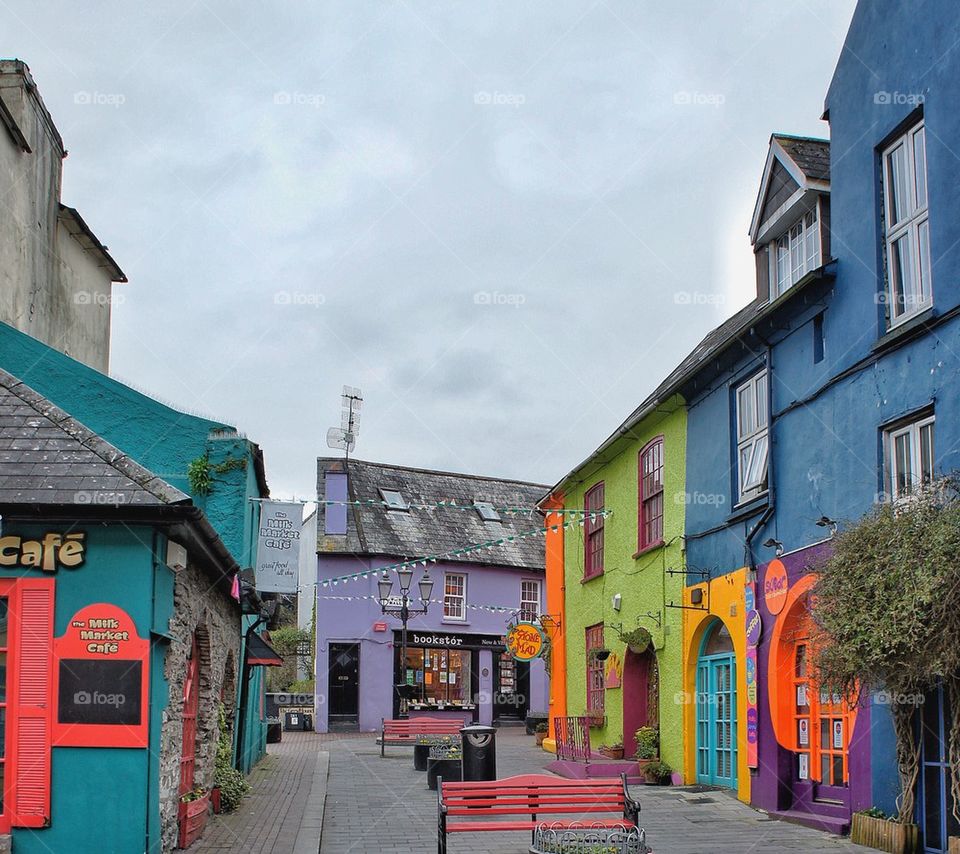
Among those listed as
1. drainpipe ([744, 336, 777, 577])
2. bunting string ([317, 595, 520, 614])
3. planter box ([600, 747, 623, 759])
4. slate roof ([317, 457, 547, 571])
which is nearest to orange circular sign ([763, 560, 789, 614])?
drainpipe ([744, 336, 777, 577])

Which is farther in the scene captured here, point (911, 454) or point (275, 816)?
point (275, 816)

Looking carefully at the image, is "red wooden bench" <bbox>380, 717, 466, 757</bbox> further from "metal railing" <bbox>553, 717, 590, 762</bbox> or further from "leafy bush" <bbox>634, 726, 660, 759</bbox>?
"leafy bush" <bbox>634, 726, 660, 759</bbox>

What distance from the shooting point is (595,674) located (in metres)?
22.8

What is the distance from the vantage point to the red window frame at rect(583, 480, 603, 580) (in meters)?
23.3

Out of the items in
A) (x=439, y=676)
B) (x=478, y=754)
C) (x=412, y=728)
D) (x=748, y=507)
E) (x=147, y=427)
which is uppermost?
(x=147, y=427)

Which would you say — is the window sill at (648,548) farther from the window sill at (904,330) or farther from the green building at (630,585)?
the window sill at (904,330)

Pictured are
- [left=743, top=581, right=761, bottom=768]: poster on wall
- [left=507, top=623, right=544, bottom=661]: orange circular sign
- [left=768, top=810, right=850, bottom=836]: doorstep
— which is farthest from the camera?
[left=507, top=623, right=544, bottom=661]: orange circular sign

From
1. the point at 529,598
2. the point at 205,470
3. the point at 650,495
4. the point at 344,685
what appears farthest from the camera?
the point at 529,598

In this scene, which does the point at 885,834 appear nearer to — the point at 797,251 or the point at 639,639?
the point at 797,251

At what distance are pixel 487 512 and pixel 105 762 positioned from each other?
3291 centimetres

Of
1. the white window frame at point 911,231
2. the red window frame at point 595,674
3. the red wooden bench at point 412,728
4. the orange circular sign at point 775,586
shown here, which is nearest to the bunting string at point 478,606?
the red wooden bench at point 412,728

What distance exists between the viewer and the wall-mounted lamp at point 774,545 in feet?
46.6

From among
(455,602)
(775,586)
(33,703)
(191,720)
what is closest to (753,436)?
(775,586)

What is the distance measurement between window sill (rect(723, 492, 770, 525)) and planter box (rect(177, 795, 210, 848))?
760 centimetres
